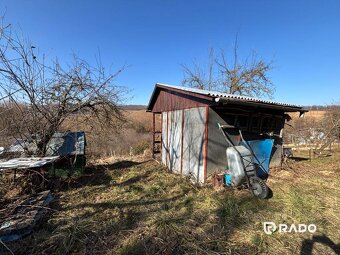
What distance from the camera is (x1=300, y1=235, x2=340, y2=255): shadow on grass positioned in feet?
11.2

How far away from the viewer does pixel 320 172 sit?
8.20 metres

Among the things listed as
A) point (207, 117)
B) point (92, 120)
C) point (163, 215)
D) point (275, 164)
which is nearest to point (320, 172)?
point (275, 164)

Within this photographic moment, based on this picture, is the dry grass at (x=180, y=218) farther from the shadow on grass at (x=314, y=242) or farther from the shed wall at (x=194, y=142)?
the shed wall at (x=194, y=142)

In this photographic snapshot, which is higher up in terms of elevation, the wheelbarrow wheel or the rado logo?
the wheelbarrow wheel

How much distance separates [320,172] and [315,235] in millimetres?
5321

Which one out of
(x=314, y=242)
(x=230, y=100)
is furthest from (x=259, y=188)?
(x=230, y=100)

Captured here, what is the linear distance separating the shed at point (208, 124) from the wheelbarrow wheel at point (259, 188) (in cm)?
119

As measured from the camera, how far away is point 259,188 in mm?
5398

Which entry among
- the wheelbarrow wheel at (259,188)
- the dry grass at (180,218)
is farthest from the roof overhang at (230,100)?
the dry grass at (180,218)

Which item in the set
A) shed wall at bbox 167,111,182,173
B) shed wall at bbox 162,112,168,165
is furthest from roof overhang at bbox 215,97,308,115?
shed wall at bbox 162,112,168,165

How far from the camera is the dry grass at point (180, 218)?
3.52 metres

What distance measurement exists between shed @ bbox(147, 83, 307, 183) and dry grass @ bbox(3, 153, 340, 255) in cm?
92

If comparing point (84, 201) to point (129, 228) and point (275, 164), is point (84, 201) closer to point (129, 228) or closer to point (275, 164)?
point (129, 228)

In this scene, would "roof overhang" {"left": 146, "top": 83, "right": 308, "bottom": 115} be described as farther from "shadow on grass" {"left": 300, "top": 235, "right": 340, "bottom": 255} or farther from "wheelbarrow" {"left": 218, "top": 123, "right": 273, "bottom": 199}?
"shadow on grass" {"left": 300, "top": 235, "right": 340, "bottom": 255}
